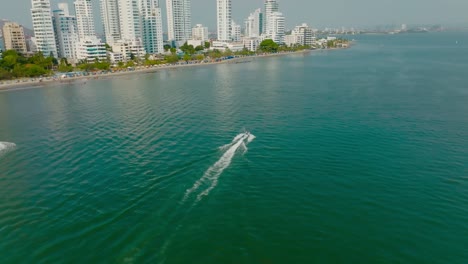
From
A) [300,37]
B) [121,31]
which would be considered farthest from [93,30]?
[300,37]

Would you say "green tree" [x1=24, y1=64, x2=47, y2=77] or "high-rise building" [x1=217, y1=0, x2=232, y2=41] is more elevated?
"high-rise building" [x1=217, y1=0, x2=232, y2=41]

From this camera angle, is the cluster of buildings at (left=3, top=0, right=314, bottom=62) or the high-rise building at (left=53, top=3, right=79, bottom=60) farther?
the high-rise building at (left=53, top=3, right=79, bottom=60)

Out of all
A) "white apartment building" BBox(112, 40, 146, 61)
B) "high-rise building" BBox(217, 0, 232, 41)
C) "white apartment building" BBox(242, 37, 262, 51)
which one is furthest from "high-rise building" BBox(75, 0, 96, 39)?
"white apartment building" BBox(242, 37, 262, 51)

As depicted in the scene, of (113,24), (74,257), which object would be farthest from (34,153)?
(113,24)

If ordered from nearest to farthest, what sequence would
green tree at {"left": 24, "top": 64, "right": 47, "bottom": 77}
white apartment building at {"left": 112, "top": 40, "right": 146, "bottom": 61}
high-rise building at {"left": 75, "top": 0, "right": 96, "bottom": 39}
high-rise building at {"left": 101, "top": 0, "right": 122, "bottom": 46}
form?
green tree at {"left": 24, "top": 64, "right": 47, "bottom": 77}, white apartment building at {"left": 112, "top": 40, "right": 146, "bottom": 61}, high-rise building at {"left": 75, "top": 0, "right": 96, "bottom": 39}, high-rise building at {"left": 101, "top": 0, "right": 122, "bottom": 46}

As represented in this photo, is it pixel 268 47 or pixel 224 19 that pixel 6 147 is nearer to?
pixel 268 47

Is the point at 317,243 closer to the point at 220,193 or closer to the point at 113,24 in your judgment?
the point at 220,193

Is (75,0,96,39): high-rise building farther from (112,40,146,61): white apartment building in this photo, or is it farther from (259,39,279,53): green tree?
(259,39,279,53): green tree
